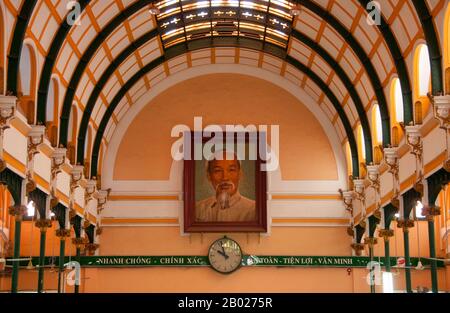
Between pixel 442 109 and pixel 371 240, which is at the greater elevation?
pixel 442 109

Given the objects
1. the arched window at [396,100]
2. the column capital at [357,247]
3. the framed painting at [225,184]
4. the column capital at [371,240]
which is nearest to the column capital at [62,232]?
the framed painting at [225,184]

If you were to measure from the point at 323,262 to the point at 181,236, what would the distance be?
7721mm

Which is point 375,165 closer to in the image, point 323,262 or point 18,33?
point 323,262

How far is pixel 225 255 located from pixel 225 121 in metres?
7.50

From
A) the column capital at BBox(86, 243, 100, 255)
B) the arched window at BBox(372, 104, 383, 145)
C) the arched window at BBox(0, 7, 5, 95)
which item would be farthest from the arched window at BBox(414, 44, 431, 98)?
the column capital at BBox(86, 243, 100, 255)

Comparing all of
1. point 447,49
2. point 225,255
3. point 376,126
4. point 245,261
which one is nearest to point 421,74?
point 447,49

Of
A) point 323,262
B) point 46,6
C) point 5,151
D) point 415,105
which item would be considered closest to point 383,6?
point 415,105

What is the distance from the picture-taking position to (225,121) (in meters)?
38.3

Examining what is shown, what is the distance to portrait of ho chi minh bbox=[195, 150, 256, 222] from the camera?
36.8 meters

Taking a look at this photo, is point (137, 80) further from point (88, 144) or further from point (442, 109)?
point (442, 109)

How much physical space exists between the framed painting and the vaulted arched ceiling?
4.64 meters

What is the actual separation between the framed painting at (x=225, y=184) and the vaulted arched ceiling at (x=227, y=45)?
464 centimetres

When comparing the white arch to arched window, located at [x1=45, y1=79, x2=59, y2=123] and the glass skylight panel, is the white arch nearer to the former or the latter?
the glass skylight panel

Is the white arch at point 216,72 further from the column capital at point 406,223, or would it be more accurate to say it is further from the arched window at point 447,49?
the arched window at point 447,49
